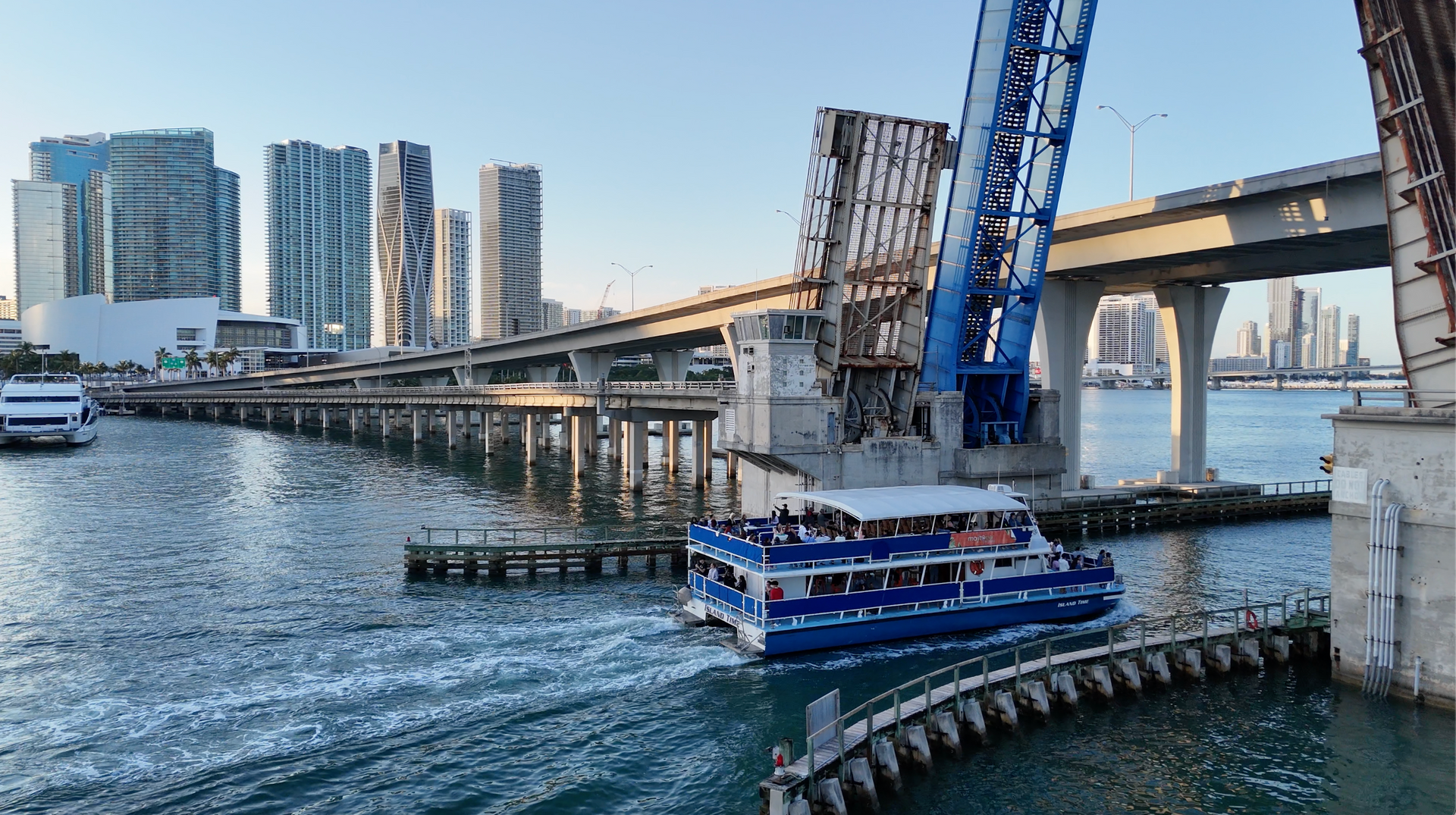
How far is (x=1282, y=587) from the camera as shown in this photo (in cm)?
4091

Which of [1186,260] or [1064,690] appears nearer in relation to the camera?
[1064,690]

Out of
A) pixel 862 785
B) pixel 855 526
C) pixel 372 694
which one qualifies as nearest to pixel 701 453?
pixel 855 526

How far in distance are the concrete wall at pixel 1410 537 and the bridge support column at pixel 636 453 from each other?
50.0 m

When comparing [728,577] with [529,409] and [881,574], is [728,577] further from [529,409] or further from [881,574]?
[529,409]

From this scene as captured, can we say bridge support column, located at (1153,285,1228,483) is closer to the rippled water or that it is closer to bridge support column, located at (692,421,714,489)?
the rippled water

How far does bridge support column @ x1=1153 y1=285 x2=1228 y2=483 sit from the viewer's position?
208ft

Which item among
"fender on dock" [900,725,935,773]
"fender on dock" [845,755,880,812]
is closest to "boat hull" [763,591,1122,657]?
"fender on dock" [900,725,935,773]

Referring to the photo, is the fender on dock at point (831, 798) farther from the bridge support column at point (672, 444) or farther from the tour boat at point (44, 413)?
the tour boat at point (44, 413)

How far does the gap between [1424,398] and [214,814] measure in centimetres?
3121

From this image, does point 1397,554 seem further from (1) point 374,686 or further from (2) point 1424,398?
Answer: (1) point 374,686

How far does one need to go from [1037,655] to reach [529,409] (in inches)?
2814

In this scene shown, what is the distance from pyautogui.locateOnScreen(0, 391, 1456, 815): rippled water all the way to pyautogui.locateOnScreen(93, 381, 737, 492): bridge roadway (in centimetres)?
2540

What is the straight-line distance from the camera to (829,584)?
32469mm

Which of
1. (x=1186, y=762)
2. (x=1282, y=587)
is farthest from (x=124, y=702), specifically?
(x=1282, y=587)
